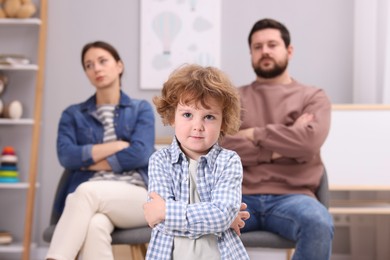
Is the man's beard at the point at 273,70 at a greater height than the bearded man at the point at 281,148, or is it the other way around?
the man's beard at the point at 273,70

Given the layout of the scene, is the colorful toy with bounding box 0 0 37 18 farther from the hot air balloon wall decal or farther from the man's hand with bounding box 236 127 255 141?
the man's hand with bounding box 236 127 255 141

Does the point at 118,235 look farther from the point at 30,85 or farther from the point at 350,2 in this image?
the point at 350,2

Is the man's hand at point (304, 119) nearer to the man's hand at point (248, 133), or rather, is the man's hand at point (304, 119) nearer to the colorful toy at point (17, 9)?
the man's hand at point (248, 133)

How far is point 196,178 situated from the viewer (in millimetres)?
1720

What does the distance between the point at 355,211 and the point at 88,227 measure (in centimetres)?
146

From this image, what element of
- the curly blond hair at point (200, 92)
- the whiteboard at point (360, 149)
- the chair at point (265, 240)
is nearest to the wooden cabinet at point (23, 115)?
the whiteboard at point (360, 149)

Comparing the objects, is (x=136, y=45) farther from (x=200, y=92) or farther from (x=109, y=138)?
(x=200, y=92)

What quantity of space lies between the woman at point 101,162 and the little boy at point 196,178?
33.8 inches

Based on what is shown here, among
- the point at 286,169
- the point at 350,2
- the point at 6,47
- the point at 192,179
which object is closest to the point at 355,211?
the point at 286,169

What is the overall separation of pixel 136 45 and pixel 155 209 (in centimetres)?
252

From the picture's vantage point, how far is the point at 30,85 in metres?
4.12

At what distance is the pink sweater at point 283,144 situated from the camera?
276 centimetres

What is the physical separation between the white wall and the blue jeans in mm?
1402

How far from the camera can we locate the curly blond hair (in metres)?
1.70
